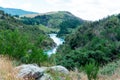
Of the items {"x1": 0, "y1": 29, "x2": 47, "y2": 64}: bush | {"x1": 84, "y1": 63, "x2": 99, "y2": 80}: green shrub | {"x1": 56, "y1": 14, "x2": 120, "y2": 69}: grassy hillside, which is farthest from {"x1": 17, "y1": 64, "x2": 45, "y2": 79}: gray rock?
{"x1": 56, "y1": 14, "x2": 120, "y2": 69}: grassy hillside

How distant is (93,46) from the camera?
107ft

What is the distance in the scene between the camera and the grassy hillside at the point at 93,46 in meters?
21.2

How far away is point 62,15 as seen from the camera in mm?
160500

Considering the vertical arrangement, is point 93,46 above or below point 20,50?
below

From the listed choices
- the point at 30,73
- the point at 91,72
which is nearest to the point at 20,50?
the point at 91,72

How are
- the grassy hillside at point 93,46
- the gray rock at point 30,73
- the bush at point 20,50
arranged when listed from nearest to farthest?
the gray rock at point 30,73 → the bush at point 20,50 → the grassy hillside at point 93,46

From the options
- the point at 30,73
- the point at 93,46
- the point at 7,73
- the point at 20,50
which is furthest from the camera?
the point at 93,46

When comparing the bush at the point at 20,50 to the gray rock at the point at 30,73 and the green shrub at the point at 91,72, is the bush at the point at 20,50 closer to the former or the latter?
the green shrub at the point at 91,72

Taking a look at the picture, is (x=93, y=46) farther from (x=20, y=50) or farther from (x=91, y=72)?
(x=91, y=72)

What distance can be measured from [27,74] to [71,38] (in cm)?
4444

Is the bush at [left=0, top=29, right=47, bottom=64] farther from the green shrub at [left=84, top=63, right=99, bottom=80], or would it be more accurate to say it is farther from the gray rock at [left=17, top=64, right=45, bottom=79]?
the gray rock at [left=17, top=64, right=45, bottom=79]

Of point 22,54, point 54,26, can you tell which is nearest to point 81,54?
point 22,54

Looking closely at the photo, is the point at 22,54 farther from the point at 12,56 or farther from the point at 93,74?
the point at 93,74

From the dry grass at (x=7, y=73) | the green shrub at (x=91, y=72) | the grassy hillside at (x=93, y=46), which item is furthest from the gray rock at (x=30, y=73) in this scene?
the grassy hillside at (x=93, y=46)
